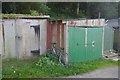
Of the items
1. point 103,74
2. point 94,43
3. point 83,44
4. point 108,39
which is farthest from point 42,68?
point 108,39

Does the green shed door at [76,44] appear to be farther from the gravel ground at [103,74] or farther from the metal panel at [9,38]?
the metal panel at [9,38]

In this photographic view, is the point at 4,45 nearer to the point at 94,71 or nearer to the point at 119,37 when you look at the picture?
the point at 94,71

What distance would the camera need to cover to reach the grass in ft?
34.9

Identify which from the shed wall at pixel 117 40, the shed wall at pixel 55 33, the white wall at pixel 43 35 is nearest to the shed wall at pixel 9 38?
the white wall at pixel 43 35

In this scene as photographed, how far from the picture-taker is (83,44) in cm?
1366

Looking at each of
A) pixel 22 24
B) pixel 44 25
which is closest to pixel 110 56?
pixel 44 25

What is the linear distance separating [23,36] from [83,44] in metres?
2.83

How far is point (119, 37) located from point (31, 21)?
23.1 ft

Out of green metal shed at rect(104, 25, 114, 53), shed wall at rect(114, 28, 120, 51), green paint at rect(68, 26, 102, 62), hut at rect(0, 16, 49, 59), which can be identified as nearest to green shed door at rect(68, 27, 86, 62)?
green paint at rect(68, 26, 102, 62)

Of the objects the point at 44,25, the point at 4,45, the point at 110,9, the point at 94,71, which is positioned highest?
the point at 110,9

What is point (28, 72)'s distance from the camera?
10812 mm

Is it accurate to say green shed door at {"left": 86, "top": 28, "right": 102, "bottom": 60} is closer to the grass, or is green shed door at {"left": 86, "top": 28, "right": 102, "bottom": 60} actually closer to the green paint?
the green paint

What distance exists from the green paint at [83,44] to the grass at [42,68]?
45 centimetres

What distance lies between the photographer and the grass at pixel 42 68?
10648 mm
